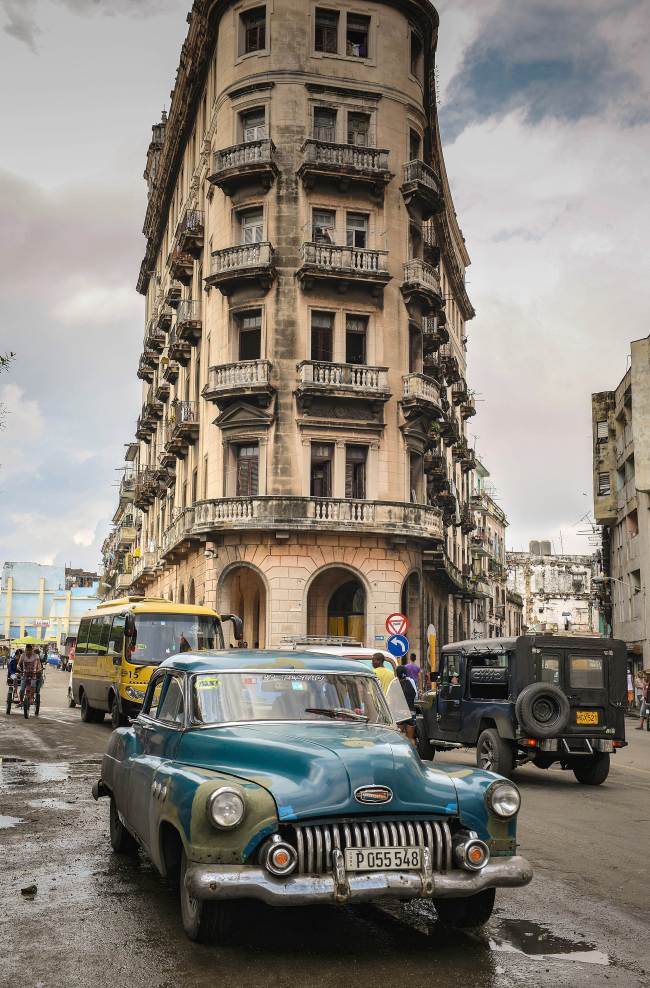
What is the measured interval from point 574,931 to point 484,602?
238ft

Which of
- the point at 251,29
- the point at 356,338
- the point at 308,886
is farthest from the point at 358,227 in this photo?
the point at 308,886

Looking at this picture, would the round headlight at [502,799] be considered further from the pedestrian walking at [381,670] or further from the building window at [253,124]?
the building window at [253,124]

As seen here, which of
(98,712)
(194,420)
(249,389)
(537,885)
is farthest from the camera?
(194,420)

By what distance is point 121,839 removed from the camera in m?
8.68

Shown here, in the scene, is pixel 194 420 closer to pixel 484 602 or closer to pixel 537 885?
pixel 537 885

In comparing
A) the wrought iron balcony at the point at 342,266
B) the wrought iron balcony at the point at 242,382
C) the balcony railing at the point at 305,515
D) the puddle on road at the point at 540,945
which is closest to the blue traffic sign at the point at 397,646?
the balcony railing at the point at 305,515

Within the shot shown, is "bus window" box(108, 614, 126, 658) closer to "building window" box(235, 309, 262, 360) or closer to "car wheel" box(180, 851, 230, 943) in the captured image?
"building window" box(235, 309, 262, 360)

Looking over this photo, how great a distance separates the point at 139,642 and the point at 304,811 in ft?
59.2

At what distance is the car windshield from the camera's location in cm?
720

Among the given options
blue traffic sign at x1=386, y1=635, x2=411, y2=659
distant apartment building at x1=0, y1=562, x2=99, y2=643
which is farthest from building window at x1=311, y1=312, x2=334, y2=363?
distant apartment building at x1=0, y1=562, x2=99, y2=643

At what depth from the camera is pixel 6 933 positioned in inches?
249

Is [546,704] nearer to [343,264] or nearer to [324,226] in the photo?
[343,264]

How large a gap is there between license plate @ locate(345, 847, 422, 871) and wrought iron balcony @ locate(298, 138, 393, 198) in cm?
3193

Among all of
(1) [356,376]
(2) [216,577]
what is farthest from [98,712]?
(1) [356,376]
